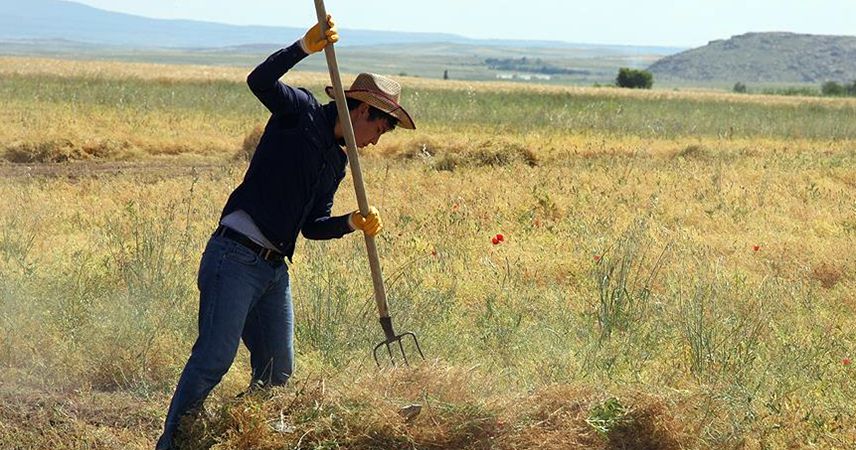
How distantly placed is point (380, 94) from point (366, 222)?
0.51 m

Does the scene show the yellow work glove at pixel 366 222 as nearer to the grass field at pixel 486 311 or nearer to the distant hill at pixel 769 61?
the grass field at pixel 486 311

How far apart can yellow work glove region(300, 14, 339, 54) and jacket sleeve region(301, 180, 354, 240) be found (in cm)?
56

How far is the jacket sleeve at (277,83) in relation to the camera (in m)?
3.70

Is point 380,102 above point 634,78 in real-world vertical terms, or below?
above

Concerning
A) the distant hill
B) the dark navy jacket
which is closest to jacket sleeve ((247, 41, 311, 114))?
the dark navy jacket

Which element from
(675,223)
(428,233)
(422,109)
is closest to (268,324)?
(428,233)

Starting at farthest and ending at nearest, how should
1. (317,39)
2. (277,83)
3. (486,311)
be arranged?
(486,311) → (317,39) → (277,83)

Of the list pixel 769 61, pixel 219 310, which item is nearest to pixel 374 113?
pixel 219 310

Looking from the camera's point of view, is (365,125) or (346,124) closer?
(346,124)

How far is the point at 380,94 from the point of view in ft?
13.1

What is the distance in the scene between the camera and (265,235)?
386 centimetres

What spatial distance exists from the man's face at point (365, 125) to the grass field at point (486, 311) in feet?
3.18

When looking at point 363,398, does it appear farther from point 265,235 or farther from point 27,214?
point 27,214

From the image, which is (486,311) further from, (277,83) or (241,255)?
(277,83)
